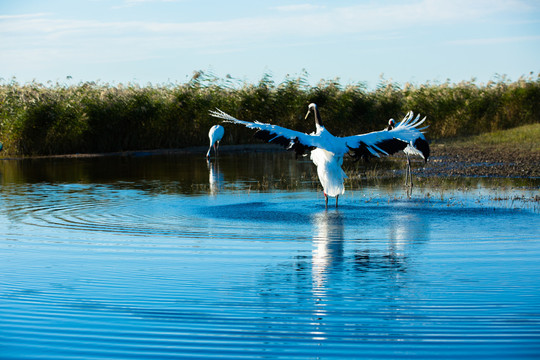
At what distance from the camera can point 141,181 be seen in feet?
57.8

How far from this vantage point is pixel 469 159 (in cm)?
2186

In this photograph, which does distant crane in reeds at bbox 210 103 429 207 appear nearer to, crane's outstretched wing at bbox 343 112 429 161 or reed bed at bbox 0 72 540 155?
crane's outstretched wing at bbox 343 112 429 161

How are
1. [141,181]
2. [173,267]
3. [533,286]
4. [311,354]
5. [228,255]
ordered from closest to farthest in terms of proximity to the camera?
1. [311,354]
2. [533,286]
3. [173,267]
4. [228,255]
5. [141,181]

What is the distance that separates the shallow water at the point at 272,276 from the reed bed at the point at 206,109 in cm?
1618

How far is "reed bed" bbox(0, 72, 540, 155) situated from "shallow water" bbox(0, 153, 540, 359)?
1618cm

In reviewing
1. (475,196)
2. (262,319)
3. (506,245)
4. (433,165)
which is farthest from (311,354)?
(433,165)

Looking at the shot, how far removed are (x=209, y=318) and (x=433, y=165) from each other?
1648 cm

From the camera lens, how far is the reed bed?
2938 cm

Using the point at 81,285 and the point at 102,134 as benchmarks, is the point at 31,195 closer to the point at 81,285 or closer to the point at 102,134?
the point at 81,285

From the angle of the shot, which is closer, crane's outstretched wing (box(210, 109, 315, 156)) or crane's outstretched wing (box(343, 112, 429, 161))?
crane's outstretched wing (box(210, 109, 315, 156))

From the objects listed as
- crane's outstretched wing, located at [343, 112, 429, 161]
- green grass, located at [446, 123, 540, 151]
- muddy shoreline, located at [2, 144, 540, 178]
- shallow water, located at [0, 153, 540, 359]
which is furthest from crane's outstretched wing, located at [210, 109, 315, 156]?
green grass, located at [446, 123, 540, 151]

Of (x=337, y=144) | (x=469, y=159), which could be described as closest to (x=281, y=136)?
(x=337, y=144)

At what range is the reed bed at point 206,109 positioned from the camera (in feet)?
96.4

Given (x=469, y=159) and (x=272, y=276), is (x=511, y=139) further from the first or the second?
(x=272, y=276)
